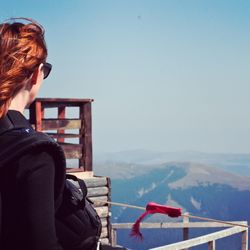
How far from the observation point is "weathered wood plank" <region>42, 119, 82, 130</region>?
35.3 ft

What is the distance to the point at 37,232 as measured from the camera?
5.70 feet

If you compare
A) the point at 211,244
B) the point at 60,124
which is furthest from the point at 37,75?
the point at 60,124

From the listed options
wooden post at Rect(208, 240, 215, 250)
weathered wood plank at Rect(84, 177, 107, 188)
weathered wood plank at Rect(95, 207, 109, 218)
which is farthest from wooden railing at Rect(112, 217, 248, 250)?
weathered wood plank at Rect(84, 177, 107, 188)

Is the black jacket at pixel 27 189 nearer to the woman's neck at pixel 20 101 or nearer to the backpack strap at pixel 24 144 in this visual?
the backpack strap at pixel 24 144

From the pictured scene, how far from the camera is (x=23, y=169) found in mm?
1713

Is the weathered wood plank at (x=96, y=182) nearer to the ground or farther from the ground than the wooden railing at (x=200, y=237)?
farther from the ground

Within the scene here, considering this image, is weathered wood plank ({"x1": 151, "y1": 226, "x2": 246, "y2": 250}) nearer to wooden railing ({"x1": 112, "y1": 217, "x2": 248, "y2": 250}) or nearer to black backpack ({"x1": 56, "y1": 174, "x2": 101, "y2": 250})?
wooden railing ({"x1": 112, "y1": 217, "x2": 248, "y2": 250})

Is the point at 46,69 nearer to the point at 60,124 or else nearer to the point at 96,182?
the point at 60,124

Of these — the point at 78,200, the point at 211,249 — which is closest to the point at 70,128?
the point at 211,249

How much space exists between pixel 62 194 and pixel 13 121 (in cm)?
35

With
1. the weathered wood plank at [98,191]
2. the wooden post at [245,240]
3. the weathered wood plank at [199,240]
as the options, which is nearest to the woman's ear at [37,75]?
the weathered wood plank at [199,240]

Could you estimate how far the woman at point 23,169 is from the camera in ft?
5.64

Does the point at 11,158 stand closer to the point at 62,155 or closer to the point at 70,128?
the point at 62,155

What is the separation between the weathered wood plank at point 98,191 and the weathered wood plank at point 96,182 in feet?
0.25
